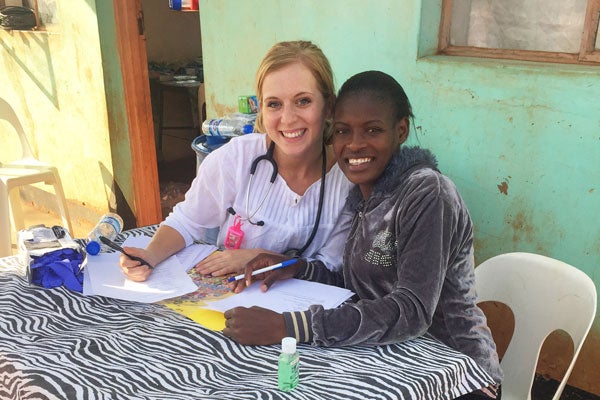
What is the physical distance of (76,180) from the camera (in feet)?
16.1

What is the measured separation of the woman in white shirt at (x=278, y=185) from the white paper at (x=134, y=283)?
6 centimetres

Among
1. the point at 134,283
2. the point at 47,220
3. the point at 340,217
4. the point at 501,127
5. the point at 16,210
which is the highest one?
the point at 501,127

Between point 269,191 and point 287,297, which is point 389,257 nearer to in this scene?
point 287,297

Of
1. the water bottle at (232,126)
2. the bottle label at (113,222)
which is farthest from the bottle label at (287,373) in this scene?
the water bottle at (232,126)

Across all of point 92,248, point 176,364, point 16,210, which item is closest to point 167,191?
point 16,210

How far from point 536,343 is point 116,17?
3.63 metres

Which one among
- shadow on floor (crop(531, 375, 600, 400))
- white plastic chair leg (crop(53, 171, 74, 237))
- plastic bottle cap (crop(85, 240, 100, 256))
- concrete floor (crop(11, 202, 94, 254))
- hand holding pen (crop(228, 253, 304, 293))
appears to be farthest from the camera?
concrete floor (crop(11, 202, 94, 254))

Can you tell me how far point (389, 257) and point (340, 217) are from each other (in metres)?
0.39

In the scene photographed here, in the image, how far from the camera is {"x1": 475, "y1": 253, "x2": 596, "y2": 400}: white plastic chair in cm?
164

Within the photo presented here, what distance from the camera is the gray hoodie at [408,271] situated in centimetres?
132

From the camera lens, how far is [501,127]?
2199 mm

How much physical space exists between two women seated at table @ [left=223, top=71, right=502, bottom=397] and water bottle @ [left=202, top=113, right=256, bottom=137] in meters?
1.23

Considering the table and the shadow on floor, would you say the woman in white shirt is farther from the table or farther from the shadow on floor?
the shadow on floor

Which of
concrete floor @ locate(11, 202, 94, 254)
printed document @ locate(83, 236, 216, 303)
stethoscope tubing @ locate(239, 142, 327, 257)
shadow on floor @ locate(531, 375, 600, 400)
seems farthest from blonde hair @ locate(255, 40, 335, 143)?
concrete floor @ locate(11, 202, 94, 254)
